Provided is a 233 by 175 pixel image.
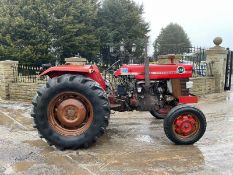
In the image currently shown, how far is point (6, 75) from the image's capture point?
12.4 metres

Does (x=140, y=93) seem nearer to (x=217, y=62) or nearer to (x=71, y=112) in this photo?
(x=71, y=112)

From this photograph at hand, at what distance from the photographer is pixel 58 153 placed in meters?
5.84

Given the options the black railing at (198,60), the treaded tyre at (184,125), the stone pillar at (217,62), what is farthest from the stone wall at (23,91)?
the treaded tyre at (184,125)

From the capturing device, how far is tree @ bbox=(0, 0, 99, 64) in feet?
61.3

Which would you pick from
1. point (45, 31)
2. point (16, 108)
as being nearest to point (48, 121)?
point (16, 108)

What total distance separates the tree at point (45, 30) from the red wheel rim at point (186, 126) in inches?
517

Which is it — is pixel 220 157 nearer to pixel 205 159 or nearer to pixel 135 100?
pixel 205 159

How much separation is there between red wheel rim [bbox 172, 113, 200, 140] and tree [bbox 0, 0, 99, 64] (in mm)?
13126

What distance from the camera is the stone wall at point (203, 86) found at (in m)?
12.8

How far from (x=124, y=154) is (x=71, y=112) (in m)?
1.15

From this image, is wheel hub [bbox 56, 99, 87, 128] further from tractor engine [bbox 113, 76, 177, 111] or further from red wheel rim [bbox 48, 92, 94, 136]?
tractor engine [bbox 113, 76, 177, 111]

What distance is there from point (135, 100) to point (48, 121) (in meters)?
1.68

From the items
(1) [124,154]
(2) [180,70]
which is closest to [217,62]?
(2) [180,70]

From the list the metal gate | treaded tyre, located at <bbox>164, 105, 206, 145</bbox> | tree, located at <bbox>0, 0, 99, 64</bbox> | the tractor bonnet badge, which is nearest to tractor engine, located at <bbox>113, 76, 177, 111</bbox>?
the tractor bonnet badge
